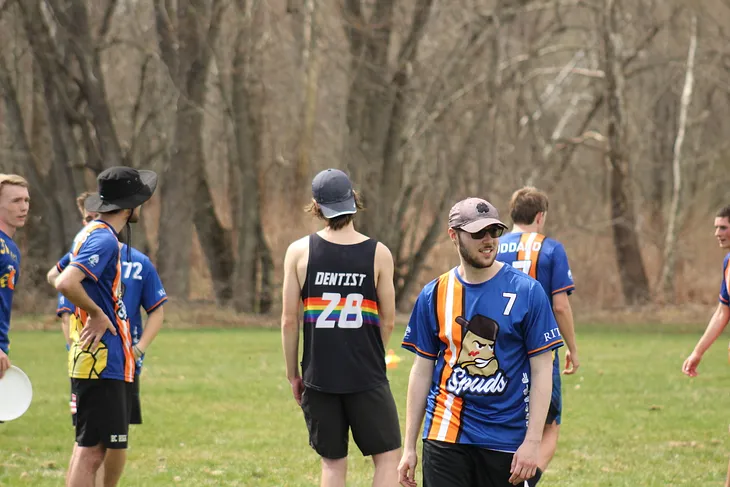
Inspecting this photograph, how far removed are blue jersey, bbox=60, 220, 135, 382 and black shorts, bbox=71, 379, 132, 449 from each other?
2.3 inches

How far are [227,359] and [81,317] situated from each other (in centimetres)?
1180

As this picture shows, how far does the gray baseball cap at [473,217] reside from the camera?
4.89m

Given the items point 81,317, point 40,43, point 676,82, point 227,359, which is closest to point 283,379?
point 227,359

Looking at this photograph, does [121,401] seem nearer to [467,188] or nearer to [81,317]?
[81,317]

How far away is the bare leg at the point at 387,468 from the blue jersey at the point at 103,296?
153cm

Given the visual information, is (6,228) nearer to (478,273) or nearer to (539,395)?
(478,273)

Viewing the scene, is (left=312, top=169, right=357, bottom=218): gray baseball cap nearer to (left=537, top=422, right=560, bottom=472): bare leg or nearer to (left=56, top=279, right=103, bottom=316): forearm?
(left=56, top=279, right=103, bottom=316): forearm

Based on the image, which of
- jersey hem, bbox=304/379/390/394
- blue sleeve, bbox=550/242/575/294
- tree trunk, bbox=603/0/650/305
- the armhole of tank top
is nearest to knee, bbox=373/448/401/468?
jersey hem, bbox=304/379/390/394

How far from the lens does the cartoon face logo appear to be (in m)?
4.89

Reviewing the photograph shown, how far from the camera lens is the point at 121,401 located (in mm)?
6379

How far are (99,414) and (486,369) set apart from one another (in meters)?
2.51

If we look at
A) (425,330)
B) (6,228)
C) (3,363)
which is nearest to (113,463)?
(3,363)

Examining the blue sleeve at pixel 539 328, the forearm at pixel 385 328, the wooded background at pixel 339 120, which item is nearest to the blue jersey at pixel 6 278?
the forearm at pixel 385 328

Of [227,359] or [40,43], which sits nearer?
[227,359]
